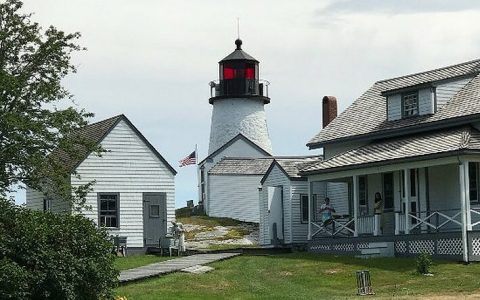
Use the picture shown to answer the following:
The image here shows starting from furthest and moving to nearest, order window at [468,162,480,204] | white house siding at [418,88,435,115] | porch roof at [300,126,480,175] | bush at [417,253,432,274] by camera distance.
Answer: white house siding at [418,88,435,115] → window at [468,162,480,204] → porch roof at [300,126,480,175] → bush at [417,253,432,274]

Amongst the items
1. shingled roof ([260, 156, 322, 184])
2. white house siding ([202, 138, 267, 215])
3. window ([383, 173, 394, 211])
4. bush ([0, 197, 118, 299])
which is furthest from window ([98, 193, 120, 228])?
white house siding ([202, 138, 267, 215])

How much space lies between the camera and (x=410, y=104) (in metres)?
43.3

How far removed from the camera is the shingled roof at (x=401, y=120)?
40.4m

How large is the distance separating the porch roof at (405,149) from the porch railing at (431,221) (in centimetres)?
208

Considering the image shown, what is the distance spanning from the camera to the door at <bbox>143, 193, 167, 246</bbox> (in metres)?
47.2

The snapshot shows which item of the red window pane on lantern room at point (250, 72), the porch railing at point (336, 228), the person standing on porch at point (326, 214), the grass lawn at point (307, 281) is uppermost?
the red window pane on lantern room at point (250, 72)

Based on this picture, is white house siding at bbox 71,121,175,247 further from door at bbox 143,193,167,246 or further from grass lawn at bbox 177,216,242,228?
grass lawn at bbox 177,216,242,228

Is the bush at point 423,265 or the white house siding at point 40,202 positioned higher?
the white house siding at point 40,202

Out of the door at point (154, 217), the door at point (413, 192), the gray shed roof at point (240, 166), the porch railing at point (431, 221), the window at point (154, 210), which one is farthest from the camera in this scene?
the gray shed roof at point (240, 166)

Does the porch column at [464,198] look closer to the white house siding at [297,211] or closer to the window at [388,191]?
the window at [388,191]

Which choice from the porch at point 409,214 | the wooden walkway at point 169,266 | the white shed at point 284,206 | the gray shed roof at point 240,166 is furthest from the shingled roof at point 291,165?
the gray shed roof at point 240,166

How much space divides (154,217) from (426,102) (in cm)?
1263

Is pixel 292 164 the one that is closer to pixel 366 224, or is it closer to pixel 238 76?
pixel 366 224

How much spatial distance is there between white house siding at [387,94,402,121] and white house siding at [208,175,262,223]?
1919 centimetres
